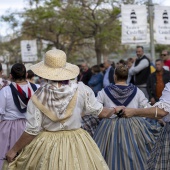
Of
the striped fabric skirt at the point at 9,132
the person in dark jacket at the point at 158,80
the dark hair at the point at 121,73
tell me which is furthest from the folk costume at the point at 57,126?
the person in dark jacket at the point at 158,80

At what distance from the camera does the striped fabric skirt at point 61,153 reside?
4.39 meters

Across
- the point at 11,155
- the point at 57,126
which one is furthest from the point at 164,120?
the point at 11,155

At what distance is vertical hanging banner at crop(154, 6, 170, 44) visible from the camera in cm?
1470

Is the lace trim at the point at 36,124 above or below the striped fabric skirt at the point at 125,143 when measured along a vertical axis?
above

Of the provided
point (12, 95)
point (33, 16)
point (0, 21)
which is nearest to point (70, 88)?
point (12, 95)

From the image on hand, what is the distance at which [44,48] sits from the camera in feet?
108

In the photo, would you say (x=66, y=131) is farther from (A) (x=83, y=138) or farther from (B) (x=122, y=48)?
(B) (x=122, y=48)

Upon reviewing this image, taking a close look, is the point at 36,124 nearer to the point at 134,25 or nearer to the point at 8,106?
the point at 8,106

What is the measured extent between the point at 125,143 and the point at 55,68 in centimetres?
236

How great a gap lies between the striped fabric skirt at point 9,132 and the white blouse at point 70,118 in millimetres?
1914

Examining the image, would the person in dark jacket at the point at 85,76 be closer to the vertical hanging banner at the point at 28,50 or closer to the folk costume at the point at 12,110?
the vertical hanging banner at the point at 28,50

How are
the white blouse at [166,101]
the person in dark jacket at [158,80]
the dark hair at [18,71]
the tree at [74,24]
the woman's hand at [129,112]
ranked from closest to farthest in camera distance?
the white blouse at [166,101] < the woman's hand at [129,112] < the dark hair at [18,71] < the person in dark jacket at [158,80] < the tree at [74,24]

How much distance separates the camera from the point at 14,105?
620cm

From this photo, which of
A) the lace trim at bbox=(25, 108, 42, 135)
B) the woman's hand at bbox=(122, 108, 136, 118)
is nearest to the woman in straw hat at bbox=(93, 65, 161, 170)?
the woman's hand at bbox=(122, 108, 136, 118)
